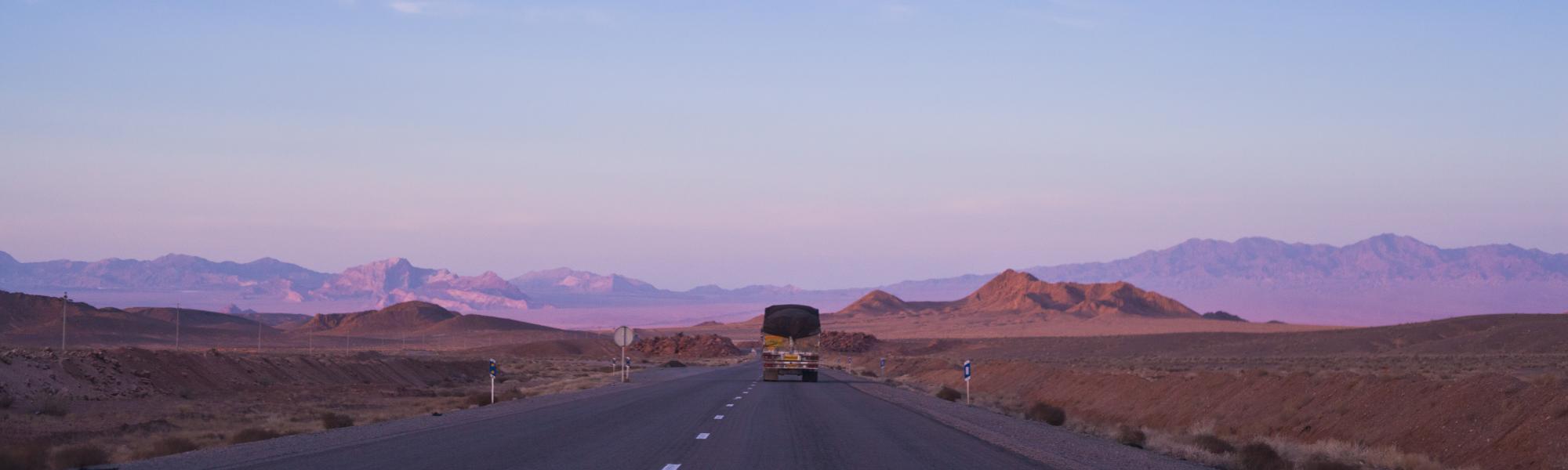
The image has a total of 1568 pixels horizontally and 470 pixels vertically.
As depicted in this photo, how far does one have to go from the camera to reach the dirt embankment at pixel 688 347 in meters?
146

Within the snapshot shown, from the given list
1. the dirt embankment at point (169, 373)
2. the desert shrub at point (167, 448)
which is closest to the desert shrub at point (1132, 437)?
the desert shrub at point (167, 448)

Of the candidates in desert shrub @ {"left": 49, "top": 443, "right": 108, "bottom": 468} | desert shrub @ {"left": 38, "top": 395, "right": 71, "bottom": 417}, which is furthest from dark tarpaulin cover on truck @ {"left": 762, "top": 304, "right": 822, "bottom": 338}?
desert shrub @ {"left": 49, "top": 443, "right": 108, "bottom": 468}

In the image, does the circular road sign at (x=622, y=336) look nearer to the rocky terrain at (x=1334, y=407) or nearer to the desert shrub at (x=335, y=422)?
the rocky terrain at (x=1334, y=407)

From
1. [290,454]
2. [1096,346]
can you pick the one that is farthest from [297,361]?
[1096,346]

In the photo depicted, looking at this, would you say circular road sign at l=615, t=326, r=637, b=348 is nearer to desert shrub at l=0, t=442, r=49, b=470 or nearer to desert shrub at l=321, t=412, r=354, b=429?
desert shrub at l=321, t=412, r=354, b=429

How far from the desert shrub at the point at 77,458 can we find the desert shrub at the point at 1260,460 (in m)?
14.9

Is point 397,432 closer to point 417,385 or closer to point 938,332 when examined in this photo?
point 417,385

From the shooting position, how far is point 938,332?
192625 millimetres

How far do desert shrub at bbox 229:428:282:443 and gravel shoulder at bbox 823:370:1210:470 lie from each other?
1170 cm

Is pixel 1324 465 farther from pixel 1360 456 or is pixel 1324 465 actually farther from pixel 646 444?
pixel 646 444

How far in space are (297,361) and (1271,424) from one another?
44398 mm

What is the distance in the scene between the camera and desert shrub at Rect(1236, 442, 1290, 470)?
16.9 meters

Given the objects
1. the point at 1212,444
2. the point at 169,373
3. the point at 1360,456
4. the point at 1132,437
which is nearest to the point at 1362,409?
the point at 1132,437

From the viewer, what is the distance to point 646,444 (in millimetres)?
17734
